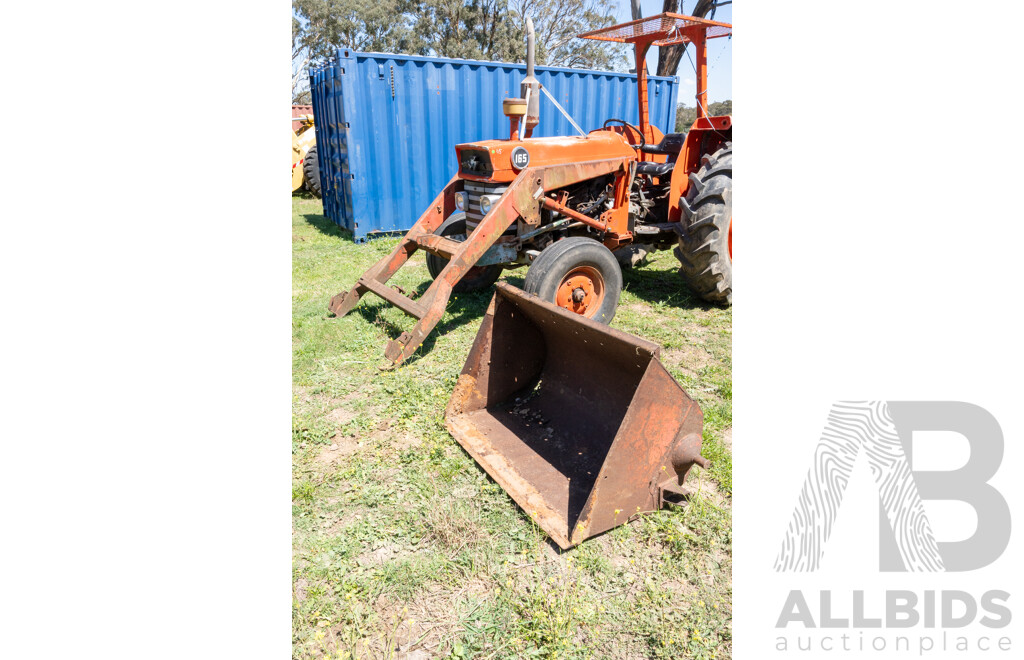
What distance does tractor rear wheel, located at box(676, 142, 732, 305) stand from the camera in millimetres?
4633

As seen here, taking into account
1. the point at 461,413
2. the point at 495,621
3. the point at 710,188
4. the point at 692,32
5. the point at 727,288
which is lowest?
the point at 495,621

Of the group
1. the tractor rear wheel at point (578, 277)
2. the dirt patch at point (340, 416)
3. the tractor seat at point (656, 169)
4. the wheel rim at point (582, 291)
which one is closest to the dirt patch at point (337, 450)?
the dirt patch at point (340, 416)

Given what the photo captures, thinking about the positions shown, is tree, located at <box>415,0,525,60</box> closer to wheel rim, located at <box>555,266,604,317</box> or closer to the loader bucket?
wheel rim, located at <box>555,266,604,317</box>

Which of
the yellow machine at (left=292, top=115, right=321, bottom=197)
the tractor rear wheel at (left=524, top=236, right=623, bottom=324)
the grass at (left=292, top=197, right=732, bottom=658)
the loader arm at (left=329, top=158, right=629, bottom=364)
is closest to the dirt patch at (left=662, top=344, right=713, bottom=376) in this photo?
the grass at (left=292, top=197, right=732, bottom=658)

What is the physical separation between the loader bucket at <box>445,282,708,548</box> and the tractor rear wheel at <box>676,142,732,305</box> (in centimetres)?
199

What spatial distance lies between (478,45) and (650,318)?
23.5m

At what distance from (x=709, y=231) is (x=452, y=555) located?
3369 mm

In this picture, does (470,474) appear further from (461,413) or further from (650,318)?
(650,318)

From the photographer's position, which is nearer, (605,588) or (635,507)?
(605,588)

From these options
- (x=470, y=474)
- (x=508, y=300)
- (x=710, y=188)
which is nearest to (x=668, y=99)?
(x=710, y=188)

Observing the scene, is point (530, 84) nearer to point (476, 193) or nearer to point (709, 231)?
point (476, 193)

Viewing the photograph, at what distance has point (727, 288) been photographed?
4.91m

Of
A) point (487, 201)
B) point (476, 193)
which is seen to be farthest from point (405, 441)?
point (476, 193)

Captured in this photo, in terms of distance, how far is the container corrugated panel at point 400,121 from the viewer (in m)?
7.92
